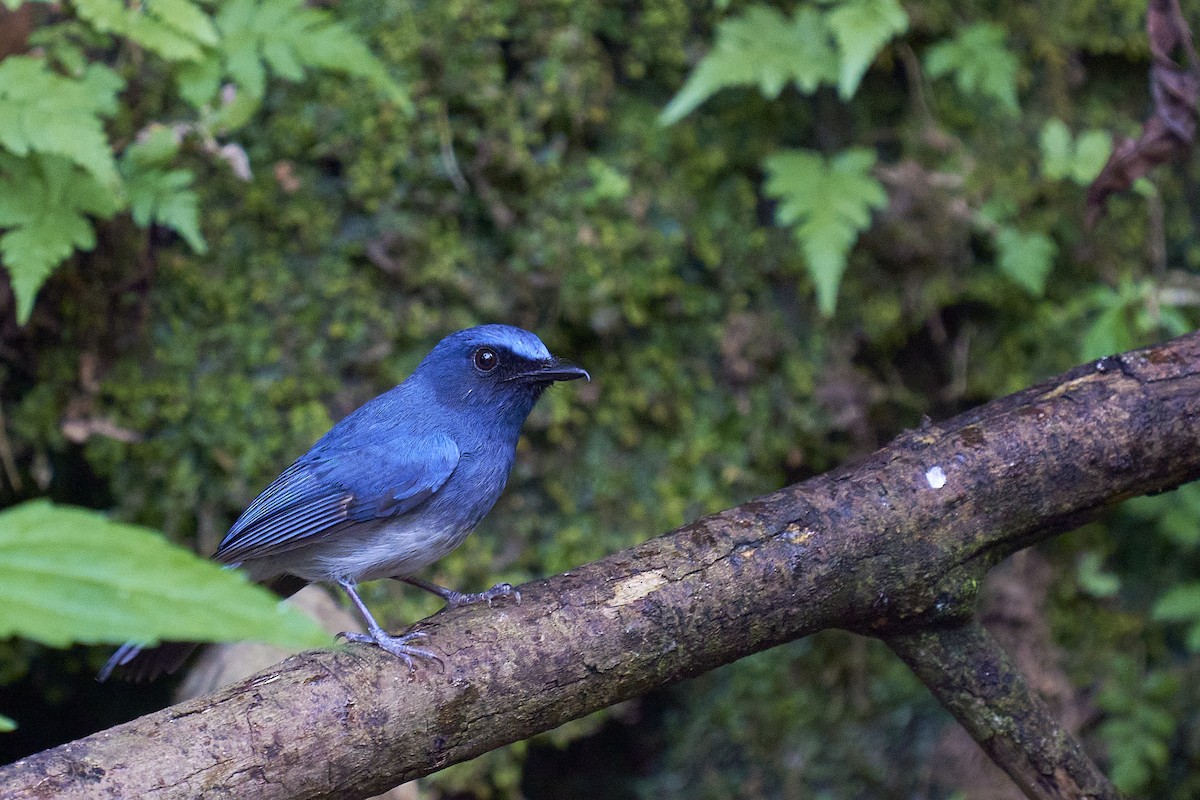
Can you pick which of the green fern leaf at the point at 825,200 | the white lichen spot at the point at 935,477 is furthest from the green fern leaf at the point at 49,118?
the white lichen spot at the point at 935,477

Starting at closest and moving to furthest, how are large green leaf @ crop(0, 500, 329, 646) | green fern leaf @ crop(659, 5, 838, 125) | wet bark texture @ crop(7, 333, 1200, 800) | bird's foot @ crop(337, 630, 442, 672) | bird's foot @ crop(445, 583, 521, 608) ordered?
large green leaf @ crop(0, 500, 329, 646), wet bark texture @ crop(7, 333, 1200, 800), bird's foot @ crop(337, 630, 442, 672), bird's foot @ crop(445, 583, 521, 608), green fern leaf @ crop(659, 5, 838, 125)

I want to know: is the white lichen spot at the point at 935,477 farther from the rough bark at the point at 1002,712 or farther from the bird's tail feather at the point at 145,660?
the bird's tail feather at the point at 145,660

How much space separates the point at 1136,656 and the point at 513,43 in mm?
3672

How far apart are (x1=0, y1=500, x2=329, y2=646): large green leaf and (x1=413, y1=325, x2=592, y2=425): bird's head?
8.10 ft

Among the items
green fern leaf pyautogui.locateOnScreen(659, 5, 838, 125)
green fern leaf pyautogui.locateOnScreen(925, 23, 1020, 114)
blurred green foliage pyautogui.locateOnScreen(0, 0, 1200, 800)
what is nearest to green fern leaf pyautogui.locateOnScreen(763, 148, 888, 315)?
blurred green foliage pyautogui.locateOnScreen(0, 0, 1200, 800)

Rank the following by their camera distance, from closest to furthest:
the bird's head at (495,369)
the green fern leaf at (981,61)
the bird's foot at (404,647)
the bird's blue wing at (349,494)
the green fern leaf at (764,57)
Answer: the bird's foot at (404,647) < the bird's blue wing at (349,494) < the bird's head at (495,369) < the green fern leaf at (764,57) < the green fern leaf at (981,61)

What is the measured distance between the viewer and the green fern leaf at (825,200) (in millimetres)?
4246

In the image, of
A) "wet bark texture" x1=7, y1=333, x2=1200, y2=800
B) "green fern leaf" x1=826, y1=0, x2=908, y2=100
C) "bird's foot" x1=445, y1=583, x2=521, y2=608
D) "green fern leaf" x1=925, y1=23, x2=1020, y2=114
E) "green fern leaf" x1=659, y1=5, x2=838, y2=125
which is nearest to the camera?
"wet bark texture" x1=7, y1=333, x2=1200, y2=800

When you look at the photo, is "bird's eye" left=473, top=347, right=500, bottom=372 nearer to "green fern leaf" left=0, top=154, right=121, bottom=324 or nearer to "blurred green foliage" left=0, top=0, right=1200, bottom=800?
"blurred green foliage" left=0, top=0, right=1200, bottom=800

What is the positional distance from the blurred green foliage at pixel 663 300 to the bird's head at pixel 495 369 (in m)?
0.95

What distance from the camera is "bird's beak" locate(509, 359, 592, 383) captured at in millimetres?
3420

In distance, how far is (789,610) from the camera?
261cm

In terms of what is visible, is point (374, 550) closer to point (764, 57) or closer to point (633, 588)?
point (633, 588)

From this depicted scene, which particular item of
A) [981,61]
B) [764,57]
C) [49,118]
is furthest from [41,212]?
[981,61]
